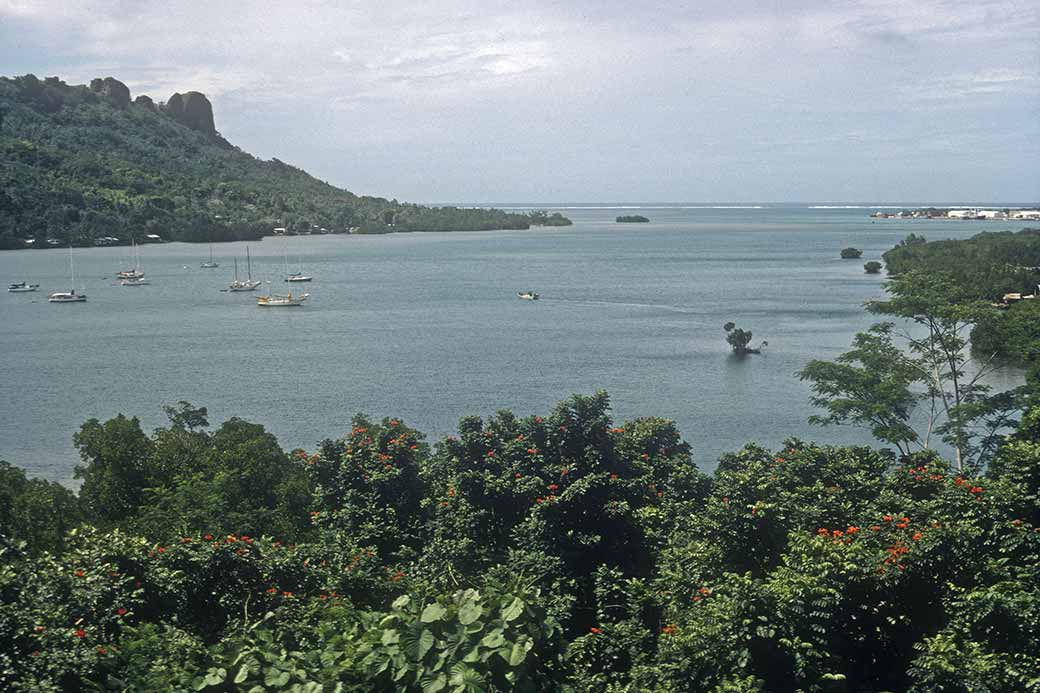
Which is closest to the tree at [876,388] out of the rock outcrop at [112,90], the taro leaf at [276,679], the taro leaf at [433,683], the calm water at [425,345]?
the calm water at [425,345]

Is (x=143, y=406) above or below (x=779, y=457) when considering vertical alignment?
below

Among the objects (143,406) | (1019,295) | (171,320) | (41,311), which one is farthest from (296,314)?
(1019,295)

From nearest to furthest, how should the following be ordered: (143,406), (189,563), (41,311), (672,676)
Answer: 1. (672,676)
2. (189,563)
3. (143,406)
4. (41,311)

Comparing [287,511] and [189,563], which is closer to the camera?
[189,563]

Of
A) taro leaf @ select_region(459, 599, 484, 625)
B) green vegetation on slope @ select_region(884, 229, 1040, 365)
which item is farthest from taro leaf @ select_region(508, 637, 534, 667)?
green vegetation on slope @ select_region(884, 229, 1040, 365)

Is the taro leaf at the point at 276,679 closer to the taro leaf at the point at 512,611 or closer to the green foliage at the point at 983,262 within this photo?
the taro leaf at the point at 512,611

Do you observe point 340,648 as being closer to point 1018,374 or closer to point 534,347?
point 1018,374

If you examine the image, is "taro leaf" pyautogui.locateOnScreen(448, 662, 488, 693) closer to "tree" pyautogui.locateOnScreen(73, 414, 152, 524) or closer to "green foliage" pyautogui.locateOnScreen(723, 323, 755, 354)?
"tree" pyautogui.locateOnScreen(73, 414, 152, 524)

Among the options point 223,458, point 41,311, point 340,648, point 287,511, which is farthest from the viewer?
point 41,311

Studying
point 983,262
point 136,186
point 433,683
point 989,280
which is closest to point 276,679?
point 433,683
